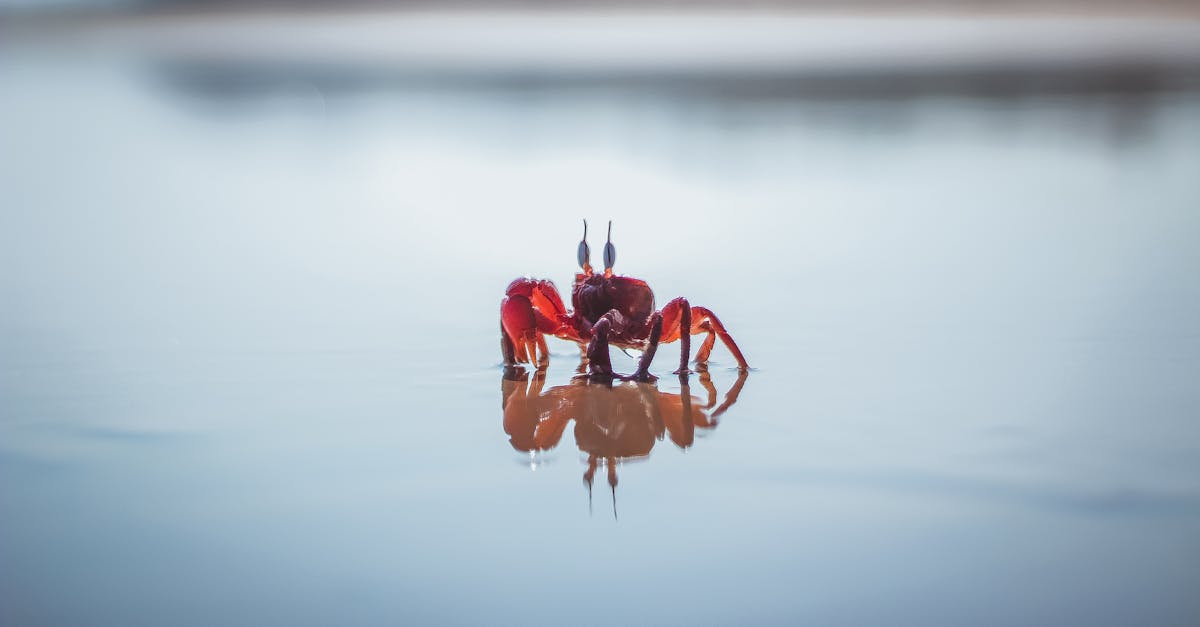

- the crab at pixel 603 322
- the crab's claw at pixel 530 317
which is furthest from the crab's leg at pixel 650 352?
the crab's claw at pixel 530 317

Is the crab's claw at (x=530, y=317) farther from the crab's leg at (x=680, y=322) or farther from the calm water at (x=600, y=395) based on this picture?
the crab's leg at (x=680, y=322)

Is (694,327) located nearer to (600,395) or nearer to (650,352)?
(650,352)

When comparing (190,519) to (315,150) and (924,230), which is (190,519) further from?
(315,150)

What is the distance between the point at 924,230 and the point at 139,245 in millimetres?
2772

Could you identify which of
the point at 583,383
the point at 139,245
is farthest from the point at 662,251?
the point at 139,245

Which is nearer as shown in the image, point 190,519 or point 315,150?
point 190,519

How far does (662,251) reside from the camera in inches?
135

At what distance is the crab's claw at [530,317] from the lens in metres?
2.19

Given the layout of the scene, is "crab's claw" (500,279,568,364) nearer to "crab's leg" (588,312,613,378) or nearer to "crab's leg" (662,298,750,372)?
"crab's leg" (588,312,613,378)

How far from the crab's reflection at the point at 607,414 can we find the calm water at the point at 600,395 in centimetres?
2

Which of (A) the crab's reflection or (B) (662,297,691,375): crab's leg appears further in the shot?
(B) (662,297,691,375): crab's leg

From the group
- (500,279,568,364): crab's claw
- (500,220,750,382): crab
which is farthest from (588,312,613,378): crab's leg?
(500,279,568,364): crab's claw

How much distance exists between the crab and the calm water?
82 millimetres

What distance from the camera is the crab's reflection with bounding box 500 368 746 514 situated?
5.51 feet
